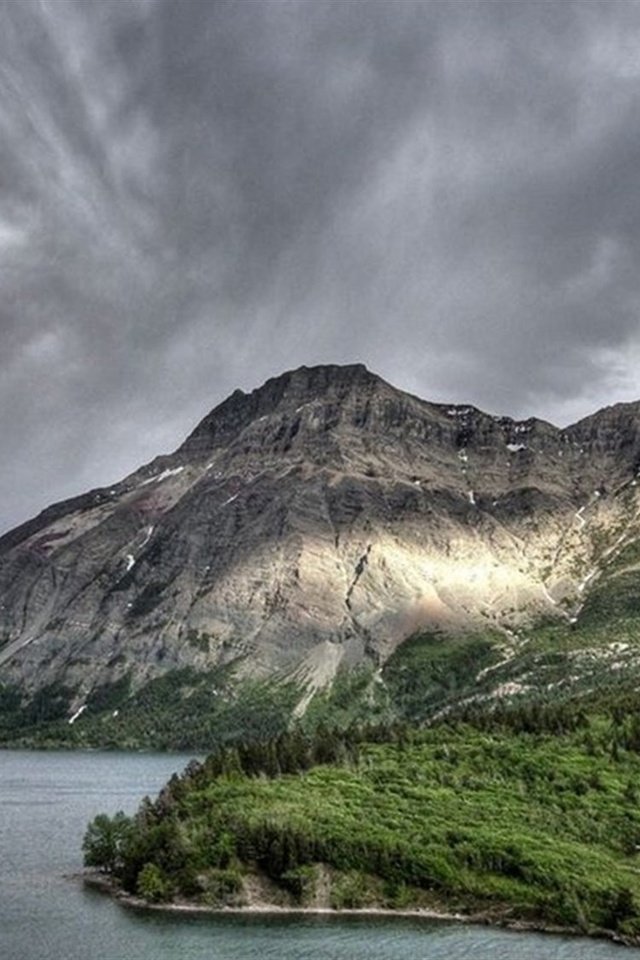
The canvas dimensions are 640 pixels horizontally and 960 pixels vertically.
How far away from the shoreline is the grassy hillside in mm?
797

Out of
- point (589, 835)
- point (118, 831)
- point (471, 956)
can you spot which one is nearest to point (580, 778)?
point (589, 835)

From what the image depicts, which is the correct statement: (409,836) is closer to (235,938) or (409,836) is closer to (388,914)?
(388,914)

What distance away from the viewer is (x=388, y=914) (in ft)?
371

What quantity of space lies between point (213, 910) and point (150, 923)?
7.07 meters

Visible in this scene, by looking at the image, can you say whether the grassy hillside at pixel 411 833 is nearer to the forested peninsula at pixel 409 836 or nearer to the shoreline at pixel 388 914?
the forested peninsula at pixel 409 836

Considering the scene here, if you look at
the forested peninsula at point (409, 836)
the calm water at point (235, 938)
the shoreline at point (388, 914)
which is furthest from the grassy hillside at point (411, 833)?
the calm water at point (235, 938)

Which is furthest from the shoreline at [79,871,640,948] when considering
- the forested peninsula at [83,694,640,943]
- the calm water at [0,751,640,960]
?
the calm water at [0,751,640,960]

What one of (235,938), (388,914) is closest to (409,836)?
(388,914)

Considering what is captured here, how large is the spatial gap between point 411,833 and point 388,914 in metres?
10.0

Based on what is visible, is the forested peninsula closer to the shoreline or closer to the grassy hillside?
the grassy hillside

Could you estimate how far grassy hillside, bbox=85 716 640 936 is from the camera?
4515 inches

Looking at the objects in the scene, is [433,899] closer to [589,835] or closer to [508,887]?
[508,887]

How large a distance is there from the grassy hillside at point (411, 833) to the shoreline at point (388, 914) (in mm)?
797

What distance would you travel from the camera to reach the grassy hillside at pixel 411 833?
4515 inches
